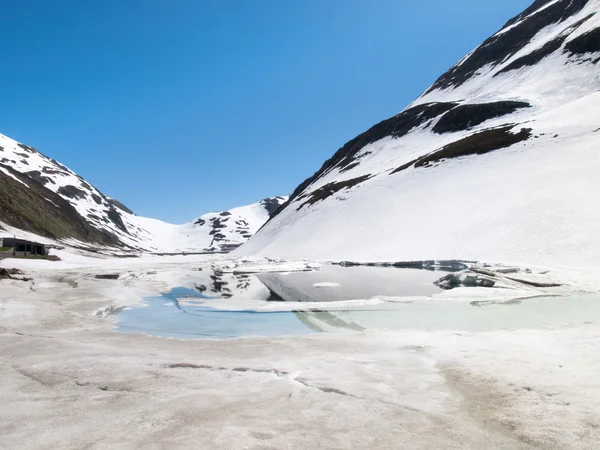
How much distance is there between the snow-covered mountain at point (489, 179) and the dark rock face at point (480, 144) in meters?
0.23

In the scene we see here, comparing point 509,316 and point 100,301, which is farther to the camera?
point 100,301

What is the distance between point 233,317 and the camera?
14484 millimetres

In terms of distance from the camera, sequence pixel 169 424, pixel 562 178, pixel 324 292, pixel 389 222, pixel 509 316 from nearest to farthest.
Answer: pixel 169 424
pixel 509 316
pixel 324 292
pixel 562 178
pixel 389 222

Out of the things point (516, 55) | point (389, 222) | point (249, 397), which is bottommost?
point (249, 397)

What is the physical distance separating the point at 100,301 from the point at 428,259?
27.4 metres

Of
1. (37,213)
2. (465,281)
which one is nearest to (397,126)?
(465,281)

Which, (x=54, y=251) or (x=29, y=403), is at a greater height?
(x=54, y=251)

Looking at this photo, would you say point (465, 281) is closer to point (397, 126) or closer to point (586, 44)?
point (397, 126)

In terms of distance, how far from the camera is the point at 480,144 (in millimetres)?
58969

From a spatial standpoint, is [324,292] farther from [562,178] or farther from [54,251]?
[54,251]

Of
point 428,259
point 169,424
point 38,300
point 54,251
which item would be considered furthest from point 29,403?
point 54,251

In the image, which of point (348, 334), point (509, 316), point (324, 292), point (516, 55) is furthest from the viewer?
point (516, 55)

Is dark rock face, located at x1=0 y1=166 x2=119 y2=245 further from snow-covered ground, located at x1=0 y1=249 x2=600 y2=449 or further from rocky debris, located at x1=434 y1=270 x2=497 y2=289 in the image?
snow-covered ground, located at x1=0 y1=249 x2=600 y2=449

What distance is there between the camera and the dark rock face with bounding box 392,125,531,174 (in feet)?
182
